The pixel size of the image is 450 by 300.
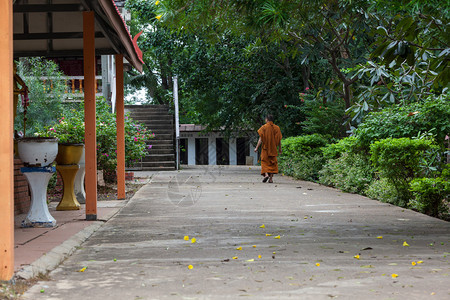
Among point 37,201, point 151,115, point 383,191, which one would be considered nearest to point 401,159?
point 383,191

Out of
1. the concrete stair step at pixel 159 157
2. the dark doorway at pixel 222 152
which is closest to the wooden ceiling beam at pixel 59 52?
the concrete stair step at pixel 159 157

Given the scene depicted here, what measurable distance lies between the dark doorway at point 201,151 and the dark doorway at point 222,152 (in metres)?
0.82

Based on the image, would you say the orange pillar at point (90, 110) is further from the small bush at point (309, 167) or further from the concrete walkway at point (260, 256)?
the small bush at point (309, 167)

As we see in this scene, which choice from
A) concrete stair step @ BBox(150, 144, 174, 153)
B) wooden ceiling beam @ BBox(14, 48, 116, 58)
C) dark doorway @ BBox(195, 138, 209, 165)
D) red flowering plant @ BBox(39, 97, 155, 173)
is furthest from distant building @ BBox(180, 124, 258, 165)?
wooden ceiling beam @ BBox(14, 48, 116, 58)

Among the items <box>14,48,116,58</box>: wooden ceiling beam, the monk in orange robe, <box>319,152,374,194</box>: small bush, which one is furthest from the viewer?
the monk in orange robe

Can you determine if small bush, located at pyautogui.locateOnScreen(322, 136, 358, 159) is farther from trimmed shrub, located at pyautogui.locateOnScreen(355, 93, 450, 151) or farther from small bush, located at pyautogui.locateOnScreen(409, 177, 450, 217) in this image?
small bush, located at pyautogui.locateOnScreen(409, 177, 450, 217)

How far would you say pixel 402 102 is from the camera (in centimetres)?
1152

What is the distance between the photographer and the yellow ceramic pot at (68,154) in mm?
8570

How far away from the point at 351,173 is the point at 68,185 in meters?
6.13

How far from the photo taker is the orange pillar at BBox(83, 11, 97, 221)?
7.63 meters

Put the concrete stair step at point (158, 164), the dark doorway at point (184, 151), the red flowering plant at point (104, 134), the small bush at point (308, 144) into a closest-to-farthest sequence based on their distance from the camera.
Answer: the red flowering plant at point (104, 134)
the small bush at point (308, 144)
the concrete stair step at point (158, 164)
the dark doorway at point (184, 151)

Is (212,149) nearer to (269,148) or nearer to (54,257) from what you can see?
(269,148)

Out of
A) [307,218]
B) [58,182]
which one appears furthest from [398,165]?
[58,182]

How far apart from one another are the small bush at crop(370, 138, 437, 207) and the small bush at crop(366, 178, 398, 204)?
0.14m
